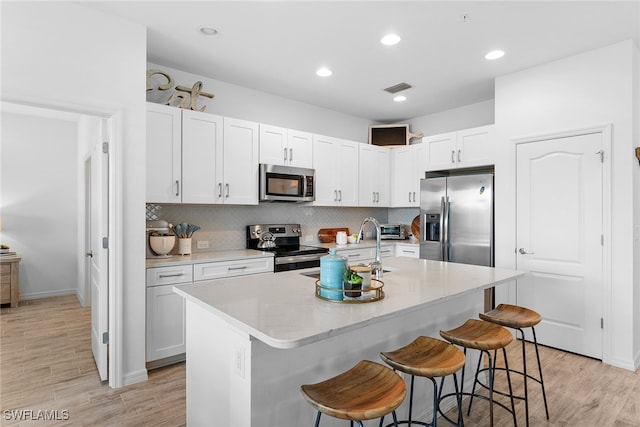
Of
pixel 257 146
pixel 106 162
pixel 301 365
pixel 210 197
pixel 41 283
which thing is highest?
pixel 257 146

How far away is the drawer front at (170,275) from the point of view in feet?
9.36

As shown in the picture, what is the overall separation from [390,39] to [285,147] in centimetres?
162

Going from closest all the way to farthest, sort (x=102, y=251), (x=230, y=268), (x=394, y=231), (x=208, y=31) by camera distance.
A: 1. (x=102, y=251)
2. (x=208, y=31)
3. (x=230, y=268)
4. (x=394, y=231)

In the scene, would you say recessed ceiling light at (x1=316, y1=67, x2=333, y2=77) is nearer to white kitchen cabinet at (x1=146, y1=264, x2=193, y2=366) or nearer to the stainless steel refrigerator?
the stainless steel refrigerator

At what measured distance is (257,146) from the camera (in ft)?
12.4

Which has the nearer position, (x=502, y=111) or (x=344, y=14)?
(x=344, y=14)

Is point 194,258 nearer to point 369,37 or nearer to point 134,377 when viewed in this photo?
point 134,377

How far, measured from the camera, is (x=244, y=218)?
4.12 meters

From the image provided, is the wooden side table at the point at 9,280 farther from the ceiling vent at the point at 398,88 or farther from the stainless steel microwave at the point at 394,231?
the ceiling vent at the point at 398,88

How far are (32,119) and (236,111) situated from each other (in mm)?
3702

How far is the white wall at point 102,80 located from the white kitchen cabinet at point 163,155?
33 cm

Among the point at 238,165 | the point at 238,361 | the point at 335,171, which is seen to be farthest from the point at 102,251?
the point at 335,171

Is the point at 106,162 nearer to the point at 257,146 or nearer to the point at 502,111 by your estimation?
the point at 257,146

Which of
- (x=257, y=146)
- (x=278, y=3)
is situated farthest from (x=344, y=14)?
Result: (x=257, y=146)
